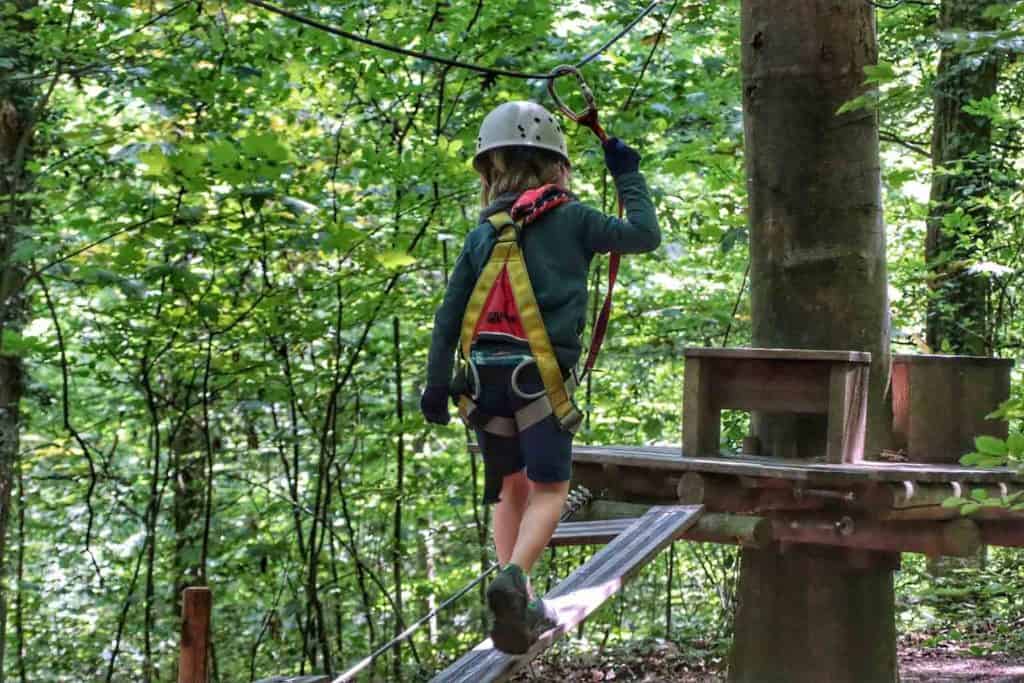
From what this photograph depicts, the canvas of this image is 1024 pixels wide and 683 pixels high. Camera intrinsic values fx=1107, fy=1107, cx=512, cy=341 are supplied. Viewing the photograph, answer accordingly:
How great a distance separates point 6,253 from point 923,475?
17.9 ft

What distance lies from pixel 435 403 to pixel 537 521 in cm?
51

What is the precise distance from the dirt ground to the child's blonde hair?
3.99 meters

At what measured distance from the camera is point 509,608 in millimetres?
2863

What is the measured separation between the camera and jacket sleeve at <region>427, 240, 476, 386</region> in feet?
10.9

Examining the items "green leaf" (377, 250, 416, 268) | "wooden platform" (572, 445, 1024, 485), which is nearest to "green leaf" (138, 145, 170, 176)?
"green leaf" (377, 250, 416, 268)

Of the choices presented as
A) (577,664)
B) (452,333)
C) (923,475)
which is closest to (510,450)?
(452,333)

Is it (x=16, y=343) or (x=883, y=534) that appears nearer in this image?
(x=883, y=534)

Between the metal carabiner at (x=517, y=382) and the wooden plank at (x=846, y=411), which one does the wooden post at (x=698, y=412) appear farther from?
the metal carabiner at (x=517, y=382)

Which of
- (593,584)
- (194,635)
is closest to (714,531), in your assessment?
(593,584)

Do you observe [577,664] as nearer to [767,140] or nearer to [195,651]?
[767,140]

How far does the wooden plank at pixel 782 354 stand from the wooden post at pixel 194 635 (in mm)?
2202

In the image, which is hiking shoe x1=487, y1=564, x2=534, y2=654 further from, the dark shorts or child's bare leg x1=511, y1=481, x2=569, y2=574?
the dark shorts

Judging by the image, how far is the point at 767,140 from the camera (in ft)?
15.8

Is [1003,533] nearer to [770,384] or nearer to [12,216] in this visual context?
[770,384]
